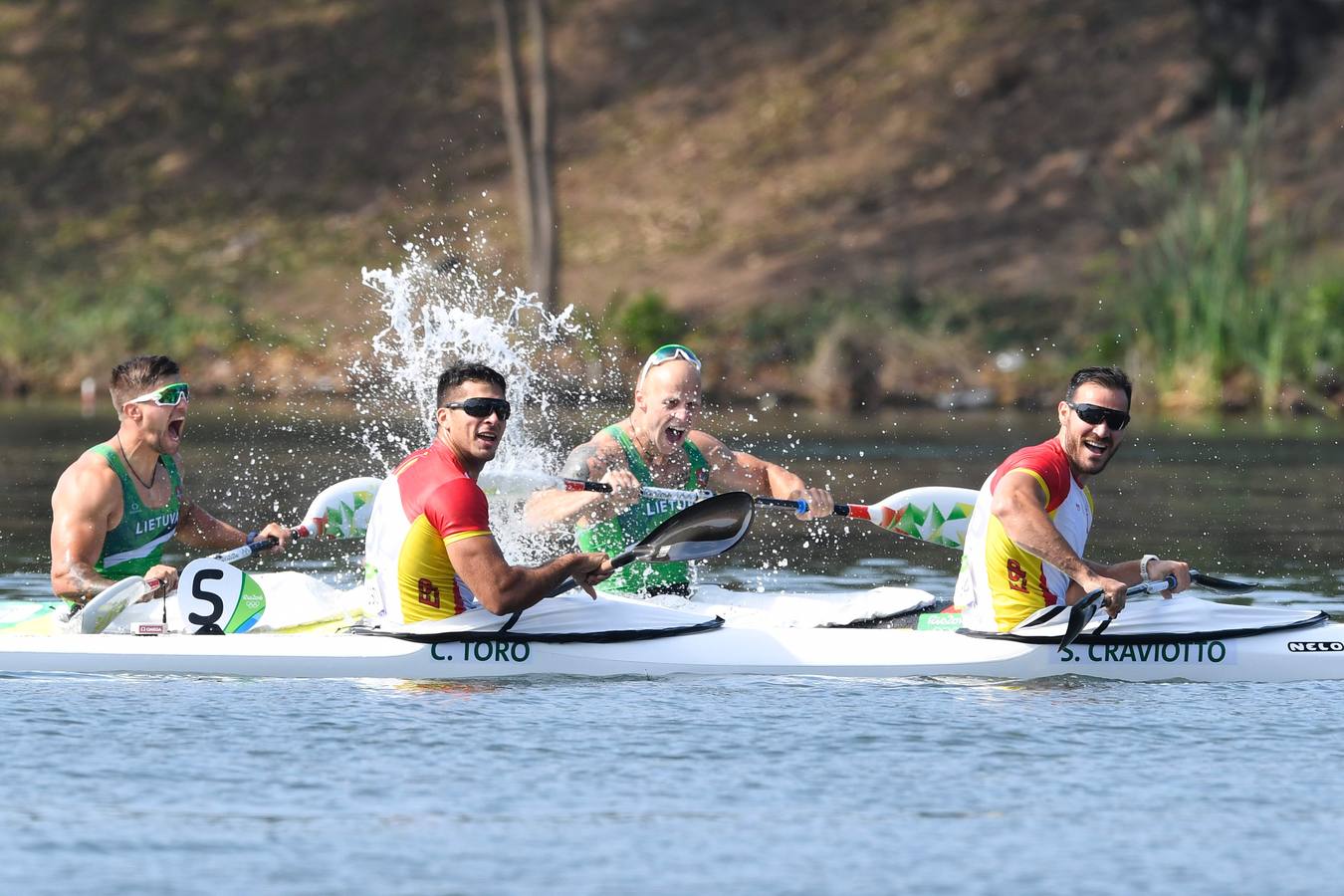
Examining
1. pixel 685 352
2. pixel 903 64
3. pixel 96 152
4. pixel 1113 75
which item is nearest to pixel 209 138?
pixel 96 152

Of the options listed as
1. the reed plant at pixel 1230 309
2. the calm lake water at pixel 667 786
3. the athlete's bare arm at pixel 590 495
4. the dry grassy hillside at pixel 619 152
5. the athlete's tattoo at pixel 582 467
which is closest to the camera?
the calm lake water at pixel 667 786

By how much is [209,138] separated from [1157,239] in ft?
79.3

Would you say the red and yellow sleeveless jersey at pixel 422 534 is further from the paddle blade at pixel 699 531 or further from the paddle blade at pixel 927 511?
the paddle blade at pixel 927 511

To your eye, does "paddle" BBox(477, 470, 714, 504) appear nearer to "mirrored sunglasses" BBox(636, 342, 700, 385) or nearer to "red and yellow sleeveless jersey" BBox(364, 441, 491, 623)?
"mirrored sunglasses" BBox(636, 342, 700, 385)

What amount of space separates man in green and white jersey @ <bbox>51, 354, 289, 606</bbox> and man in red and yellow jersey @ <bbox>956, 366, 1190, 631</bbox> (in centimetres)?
380

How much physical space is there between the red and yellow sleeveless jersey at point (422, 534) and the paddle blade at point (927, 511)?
294cm

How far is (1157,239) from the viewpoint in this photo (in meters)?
32.2

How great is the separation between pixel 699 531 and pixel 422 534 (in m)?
1.68

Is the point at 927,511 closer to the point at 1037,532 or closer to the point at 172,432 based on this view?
the point at 1037,532

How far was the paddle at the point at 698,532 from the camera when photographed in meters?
10.8

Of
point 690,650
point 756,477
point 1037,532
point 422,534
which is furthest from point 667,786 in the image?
point 756,477

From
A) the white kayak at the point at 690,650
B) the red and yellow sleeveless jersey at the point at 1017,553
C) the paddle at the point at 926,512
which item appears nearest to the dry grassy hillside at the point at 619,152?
the paddle at the point at 926,512

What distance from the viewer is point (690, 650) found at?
34.4 feet

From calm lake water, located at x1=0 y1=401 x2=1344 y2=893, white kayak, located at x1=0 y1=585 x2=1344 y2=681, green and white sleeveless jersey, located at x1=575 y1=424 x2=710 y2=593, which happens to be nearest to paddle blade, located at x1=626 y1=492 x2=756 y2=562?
white kayak, located at x1=0 y1=585 x2=1344 y2=681
